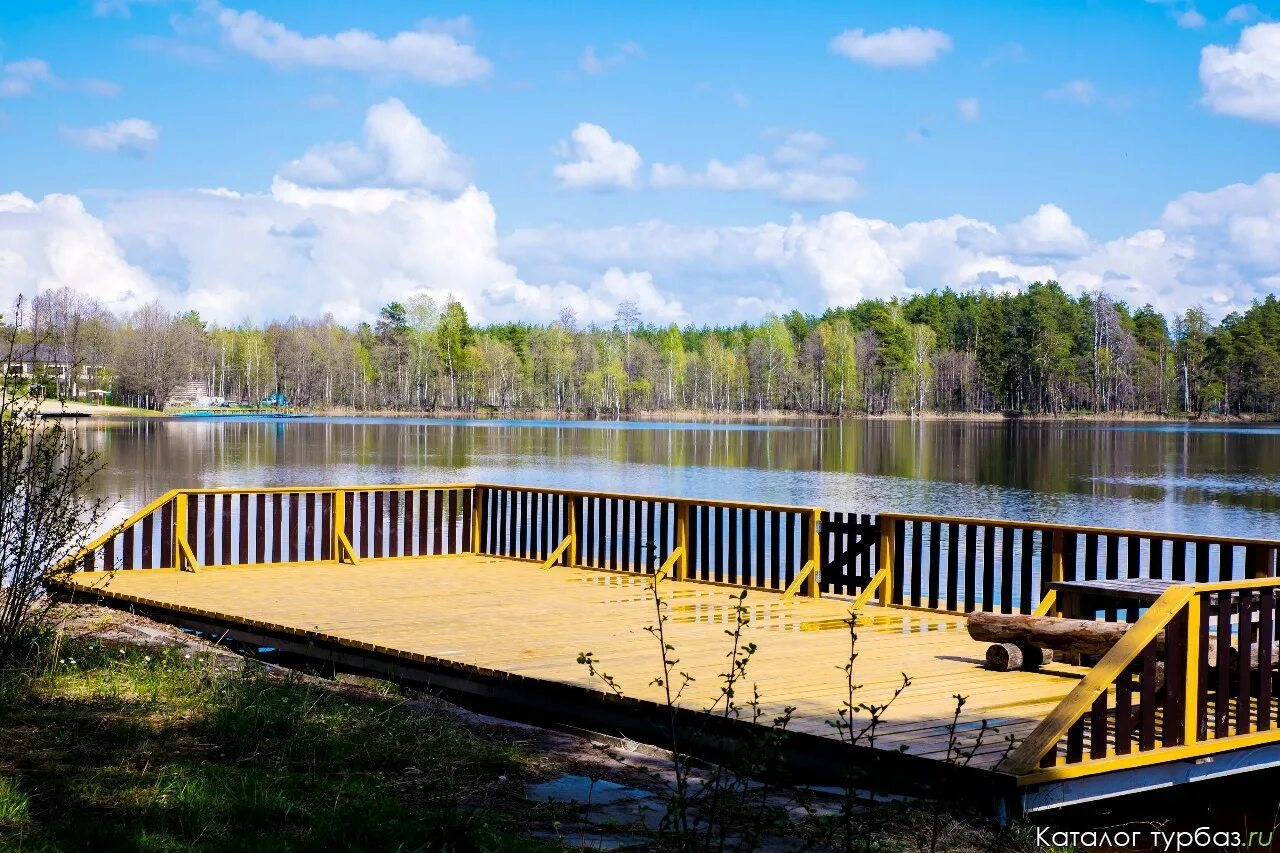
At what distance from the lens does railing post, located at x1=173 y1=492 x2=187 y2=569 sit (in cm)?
1394

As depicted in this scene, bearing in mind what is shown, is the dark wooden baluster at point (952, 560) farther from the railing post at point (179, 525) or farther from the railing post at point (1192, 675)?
the railing post at point (179, 525)

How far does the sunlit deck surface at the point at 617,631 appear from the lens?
7.64 meters

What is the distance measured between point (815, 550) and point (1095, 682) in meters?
6.46

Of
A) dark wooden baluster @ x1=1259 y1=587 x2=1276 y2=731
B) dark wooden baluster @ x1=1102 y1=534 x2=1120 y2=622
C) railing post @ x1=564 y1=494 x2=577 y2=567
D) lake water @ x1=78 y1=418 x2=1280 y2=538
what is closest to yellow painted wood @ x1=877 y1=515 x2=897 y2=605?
dark wooden baluster @ x1=1102 y1=534 x2=1120 y2=622

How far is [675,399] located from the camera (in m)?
138

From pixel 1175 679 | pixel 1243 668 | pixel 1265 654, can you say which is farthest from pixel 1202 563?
pixel 1175 679

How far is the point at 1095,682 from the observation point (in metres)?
6.28

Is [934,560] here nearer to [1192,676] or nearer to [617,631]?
[617,631]

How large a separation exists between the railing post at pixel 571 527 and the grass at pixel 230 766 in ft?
21.4

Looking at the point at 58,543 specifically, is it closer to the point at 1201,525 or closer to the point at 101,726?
the point at 101,726

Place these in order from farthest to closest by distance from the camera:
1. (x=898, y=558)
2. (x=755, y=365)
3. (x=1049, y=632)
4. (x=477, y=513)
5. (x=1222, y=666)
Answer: (x=755, y=365) < (x=477, y=513) < (x=898, y=558) < (x=1049, y=632) < (x=1222, y=666)

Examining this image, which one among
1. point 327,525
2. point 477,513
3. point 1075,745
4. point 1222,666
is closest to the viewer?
point 1075,745

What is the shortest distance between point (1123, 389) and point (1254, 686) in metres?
132

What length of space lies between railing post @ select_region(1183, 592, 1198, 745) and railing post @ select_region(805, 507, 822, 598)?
5.87 meters
